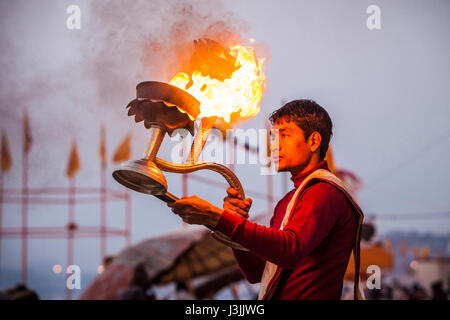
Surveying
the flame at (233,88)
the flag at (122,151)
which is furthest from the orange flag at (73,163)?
the flame at (233,88)

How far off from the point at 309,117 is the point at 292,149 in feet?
0.49

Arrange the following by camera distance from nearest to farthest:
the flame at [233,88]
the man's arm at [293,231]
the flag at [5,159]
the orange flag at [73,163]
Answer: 1. the man's arm at [293,231]
2. the flame at [233,88]
3. the flag at [5,159]
4. the orange flag at [73,163]

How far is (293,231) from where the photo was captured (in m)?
1.67

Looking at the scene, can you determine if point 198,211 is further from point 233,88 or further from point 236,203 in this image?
point 233,88

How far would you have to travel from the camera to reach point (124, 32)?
3352 millimetres

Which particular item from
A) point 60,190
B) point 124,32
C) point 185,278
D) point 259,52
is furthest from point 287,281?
point 60,190

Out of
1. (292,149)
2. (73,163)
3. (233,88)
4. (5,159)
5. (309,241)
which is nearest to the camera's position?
(309,241)

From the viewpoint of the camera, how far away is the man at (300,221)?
164 cm

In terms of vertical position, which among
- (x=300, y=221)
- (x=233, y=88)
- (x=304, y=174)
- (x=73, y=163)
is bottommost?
(x=73, y=163)

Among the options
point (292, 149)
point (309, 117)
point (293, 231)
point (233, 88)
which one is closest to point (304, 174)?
point (292, 149)

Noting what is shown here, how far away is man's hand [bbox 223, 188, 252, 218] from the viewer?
1.98 meters

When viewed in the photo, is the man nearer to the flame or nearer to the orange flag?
the flame

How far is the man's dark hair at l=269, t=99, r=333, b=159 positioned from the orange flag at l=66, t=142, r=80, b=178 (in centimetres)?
1490

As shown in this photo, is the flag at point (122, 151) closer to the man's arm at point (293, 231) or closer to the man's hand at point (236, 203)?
the man's hand at point (236, 203)
